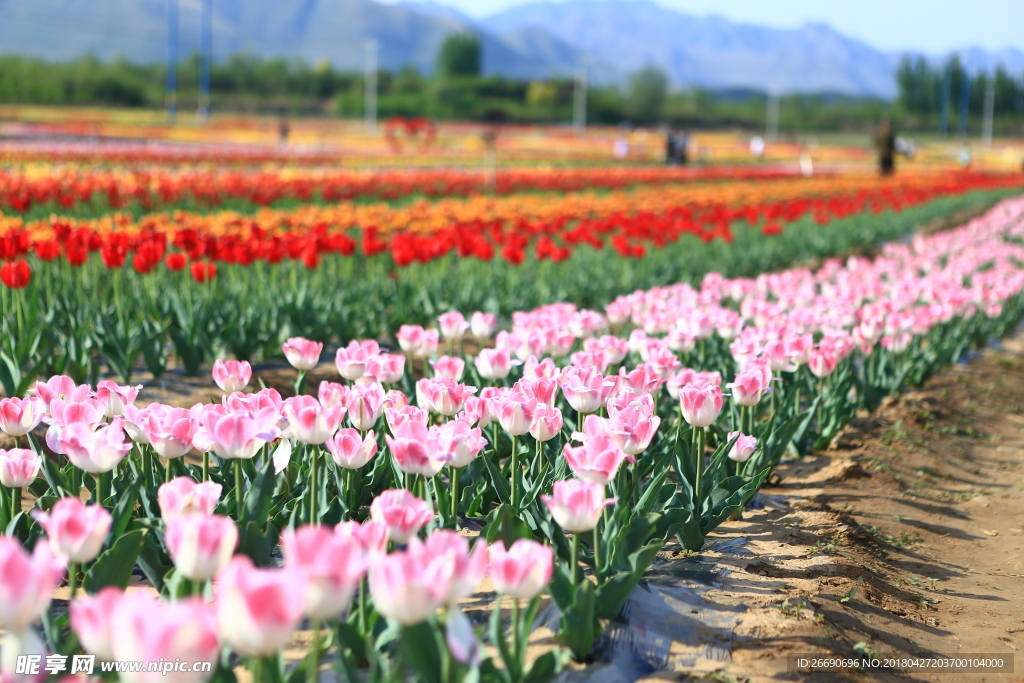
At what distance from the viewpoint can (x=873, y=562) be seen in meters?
3.41

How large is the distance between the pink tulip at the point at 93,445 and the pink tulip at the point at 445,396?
96 centimetres

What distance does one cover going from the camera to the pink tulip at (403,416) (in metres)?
2.53

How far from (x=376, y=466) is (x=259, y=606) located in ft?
5.61

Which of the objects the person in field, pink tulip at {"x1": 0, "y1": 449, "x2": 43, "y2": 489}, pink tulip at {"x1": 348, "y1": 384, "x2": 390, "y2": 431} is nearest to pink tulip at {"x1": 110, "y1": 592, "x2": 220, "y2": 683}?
pink tulip at {"x1": 0, "y1": 449, "x2": 43, "y2": 489}

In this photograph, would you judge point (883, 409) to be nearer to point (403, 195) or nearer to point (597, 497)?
point (597, 497)

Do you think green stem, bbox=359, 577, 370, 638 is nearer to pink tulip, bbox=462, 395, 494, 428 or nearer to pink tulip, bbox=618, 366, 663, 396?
pink tulip, bbox=462, 395, 494, 428

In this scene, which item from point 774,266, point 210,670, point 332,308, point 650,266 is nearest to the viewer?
point 210,670

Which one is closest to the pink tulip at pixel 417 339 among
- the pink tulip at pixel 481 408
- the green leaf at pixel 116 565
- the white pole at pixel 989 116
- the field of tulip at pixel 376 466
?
the field of tulip at pixel 376 466

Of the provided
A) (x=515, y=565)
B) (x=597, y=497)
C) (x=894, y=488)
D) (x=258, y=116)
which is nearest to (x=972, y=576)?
(x=894, y=488)

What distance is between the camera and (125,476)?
3016 millimetres

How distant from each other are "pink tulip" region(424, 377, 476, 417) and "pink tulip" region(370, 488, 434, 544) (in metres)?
0.94

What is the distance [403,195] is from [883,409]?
11.3 meters

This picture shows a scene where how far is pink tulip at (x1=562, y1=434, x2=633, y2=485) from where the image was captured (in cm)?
236

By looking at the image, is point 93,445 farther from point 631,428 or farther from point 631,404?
point 631,404
